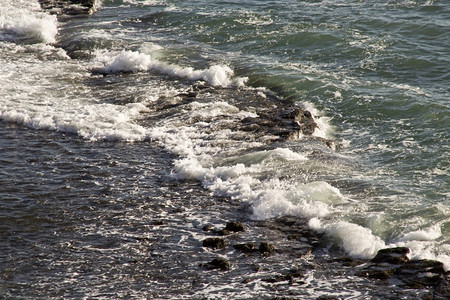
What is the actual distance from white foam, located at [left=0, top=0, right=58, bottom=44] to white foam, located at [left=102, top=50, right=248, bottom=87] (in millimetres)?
3947

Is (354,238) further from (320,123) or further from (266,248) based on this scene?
(320,123)

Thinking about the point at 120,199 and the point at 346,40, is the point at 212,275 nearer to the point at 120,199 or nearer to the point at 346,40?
the point at 120,199

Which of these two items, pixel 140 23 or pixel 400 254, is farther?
pixel 140 23

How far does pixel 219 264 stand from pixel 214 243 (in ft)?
2.22

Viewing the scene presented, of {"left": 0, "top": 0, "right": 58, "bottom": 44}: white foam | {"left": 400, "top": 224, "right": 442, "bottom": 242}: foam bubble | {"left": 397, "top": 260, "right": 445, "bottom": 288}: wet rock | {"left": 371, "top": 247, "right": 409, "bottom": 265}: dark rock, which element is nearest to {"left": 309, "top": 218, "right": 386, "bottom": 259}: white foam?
{"left": 371, "top": 247, "right": 409, "bottom": 265}: dark rock

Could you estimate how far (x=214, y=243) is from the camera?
9.98m

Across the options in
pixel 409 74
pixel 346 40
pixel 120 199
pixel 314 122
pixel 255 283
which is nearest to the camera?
pixel 255 283

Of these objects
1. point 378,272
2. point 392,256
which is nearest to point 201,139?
point 392,256

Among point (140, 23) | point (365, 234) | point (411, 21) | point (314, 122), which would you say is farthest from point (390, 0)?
point (365, 234)

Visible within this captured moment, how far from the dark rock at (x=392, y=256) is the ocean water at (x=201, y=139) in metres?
0.23

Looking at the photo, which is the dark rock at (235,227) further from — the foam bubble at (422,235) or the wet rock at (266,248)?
the foam bubble at (422,235)

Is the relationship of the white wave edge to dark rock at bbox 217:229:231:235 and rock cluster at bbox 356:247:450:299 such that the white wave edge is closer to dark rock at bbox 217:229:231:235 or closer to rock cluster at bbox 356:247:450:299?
rock cluster at bbox 356:247:450:299

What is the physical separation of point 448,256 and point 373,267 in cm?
130

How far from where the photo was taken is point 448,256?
383 inches
